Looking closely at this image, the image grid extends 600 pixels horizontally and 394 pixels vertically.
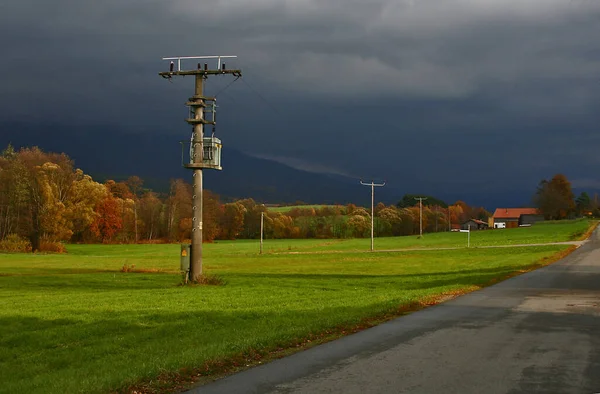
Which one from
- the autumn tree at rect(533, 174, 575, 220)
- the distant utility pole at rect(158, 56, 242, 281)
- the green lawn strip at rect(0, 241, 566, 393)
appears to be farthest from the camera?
the autumn tree at rect(533, 174, 575, 220)

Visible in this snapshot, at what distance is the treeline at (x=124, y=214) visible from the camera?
8606 centimetres

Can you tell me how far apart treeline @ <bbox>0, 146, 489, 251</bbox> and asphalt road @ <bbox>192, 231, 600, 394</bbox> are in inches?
3094

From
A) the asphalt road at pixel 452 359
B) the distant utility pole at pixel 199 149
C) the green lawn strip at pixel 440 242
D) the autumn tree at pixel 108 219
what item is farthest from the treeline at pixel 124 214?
the asphalt road at pixel 452 359

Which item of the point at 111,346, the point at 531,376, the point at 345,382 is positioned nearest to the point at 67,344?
the point at 111,346

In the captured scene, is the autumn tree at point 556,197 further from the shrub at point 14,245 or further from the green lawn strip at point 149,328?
the green lawn strip at point 149,328

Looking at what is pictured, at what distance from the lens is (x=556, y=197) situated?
17600 cm

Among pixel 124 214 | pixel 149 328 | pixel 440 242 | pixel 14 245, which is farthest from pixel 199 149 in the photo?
pixel 124 214

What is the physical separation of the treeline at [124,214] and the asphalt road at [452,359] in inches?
3094

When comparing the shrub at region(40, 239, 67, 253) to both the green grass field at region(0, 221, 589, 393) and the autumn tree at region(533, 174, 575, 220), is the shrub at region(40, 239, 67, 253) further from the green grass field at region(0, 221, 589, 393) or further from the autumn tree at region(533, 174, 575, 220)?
the autumn tree at region(533, 174, 575, 220)

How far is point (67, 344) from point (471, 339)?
8271 millimetres

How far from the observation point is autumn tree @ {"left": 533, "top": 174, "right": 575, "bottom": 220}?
177 meters

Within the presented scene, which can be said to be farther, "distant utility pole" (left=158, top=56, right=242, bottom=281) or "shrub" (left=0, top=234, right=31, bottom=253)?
"shrub" (left=0, top=234, right=31, bottom=253)

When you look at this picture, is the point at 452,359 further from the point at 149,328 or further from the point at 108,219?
the point at 108,219

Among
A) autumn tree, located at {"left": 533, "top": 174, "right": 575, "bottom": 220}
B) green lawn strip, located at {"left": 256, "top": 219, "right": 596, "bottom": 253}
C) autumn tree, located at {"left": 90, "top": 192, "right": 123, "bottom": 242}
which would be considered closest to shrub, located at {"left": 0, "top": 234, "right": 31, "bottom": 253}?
autumn tree, located at {"left": 90, "top": 192, "right": 123, "bottom": 242}
